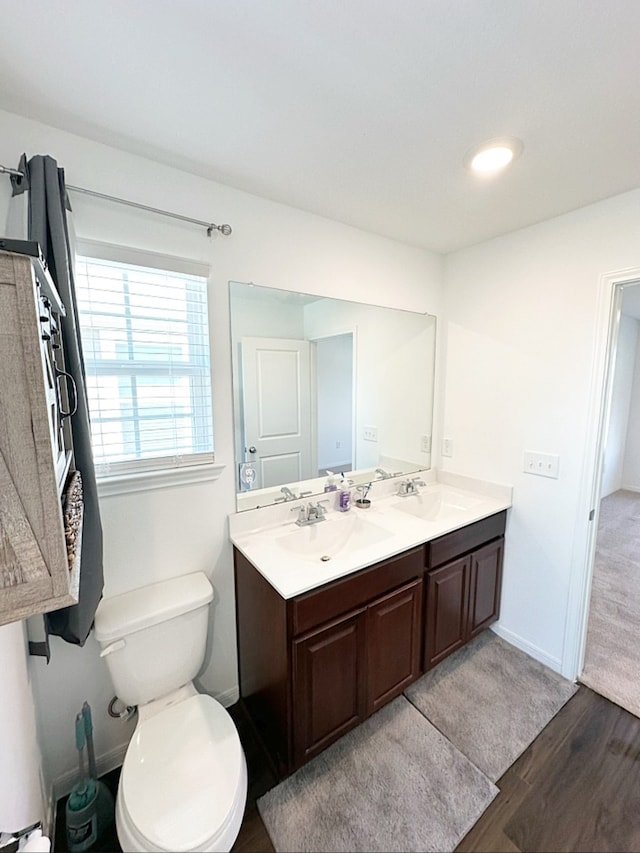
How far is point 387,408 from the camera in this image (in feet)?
7.55

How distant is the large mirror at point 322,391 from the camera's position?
5.50ft

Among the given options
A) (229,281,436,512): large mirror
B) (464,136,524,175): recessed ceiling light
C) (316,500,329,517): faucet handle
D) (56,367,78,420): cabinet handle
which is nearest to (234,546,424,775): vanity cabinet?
(316,500,329,517): faucet handle

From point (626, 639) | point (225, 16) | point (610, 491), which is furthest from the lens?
point (610, 491)

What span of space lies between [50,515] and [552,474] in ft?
6.98

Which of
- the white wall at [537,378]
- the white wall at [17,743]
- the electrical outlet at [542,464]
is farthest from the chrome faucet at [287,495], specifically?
the electrical outlet at [542,464]

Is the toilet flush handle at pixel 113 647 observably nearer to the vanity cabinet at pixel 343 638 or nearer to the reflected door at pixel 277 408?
the vanity cabinet at pixel 343 638

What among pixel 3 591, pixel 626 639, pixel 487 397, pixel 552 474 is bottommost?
pixel 626 639

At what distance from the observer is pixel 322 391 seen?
2008 mm

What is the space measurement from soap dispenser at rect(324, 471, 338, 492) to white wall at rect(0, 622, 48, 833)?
1.33 metres

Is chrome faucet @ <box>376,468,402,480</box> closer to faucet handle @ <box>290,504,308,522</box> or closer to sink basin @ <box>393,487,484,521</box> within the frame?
sink basin @ <box>393,487,484,521</box>

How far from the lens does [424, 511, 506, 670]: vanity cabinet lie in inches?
67.6

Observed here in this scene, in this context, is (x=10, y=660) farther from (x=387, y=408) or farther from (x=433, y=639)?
(x=387, y=408)

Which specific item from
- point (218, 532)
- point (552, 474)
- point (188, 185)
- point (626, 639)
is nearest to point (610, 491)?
point (626, 639)

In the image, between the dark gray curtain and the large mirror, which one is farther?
the large mirror
